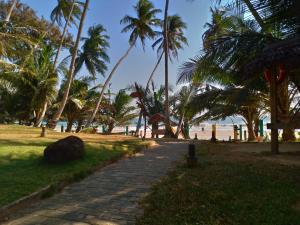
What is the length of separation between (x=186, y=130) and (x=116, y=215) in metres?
22.4

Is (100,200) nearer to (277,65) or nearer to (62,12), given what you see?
(277,65)

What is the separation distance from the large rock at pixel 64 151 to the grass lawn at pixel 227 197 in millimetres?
2292

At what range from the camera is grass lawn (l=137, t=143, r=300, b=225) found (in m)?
4.28

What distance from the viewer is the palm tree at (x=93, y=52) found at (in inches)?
1091

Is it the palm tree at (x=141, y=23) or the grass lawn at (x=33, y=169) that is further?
the palm tree at (x=141, y=23)

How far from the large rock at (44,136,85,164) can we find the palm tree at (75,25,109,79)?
20.2 m

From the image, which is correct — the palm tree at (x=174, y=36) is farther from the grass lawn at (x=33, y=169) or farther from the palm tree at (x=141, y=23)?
the grass lawn at (x=33, y=169)

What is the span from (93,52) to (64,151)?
21.8m

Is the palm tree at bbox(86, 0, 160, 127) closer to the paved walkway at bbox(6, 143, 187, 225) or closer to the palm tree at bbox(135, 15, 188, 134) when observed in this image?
the palm tree at bbox(135, 15, 188, 134)

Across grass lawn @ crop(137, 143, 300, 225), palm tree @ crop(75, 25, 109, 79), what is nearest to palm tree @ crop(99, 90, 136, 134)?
palm tree @ crop(75, 25, 109, 79)

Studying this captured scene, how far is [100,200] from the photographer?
5.27 metres

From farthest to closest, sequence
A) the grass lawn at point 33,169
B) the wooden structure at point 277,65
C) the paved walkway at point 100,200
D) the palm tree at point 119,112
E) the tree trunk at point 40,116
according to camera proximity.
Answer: the palm tree at point 119,112, the tree trunk at point 40,116, the wooden structure at point 277,65, the grass lawn at point 33,169, the paved walkway at point 100,200

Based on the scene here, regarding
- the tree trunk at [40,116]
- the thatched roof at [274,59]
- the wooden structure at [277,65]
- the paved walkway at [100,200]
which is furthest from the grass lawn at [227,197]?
the tree trunk at [40,116]

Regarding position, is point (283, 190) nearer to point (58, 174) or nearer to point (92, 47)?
point (58, 174)
